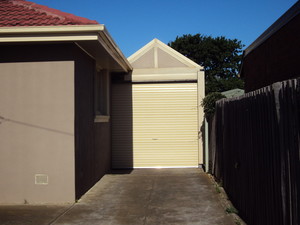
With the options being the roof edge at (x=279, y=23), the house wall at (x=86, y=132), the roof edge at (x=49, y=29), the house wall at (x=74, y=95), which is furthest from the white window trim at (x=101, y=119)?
the roof edge at (x=279, y=23)

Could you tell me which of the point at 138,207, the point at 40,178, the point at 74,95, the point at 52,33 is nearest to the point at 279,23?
the point at 74,95

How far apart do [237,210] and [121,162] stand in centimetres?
642

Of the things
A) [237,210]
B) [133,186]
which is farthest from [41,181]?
[237,210]

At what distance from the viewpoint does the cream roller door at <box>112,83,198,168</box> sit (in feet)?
38.7

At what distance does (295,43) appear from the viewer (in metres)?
7.34

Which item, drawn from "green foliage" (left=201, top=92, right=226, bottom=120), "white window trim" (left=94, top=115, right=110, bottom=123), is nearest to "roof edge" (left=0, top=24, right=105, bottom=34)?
"white window trim" (left=94, top=115, right=110, bottom=123)

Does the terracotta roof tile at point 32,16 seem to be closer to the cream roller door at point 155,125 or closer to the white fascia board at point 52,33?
the white fascia board at point 52,33

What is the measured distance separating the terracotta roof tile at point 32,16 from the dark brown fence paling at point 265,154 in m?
3.68

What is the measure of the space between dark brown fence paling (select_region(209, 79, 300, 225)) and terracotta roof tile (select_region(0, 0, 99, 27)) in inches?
145

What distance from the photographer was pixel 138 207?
6676mm

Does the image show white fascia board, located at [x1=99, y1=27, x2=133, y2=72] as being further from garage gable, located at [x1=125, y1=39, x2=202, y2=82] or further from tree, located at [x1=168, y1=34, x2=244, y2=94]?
tree, located at [x1=168, y1=34, x2=244, y2=94]

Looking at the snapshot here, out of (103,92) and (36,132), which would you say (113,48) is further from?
(103,92)

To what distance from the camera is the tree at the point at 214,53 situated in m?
45.0

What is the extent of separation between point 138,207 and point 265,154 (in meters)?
3.16
